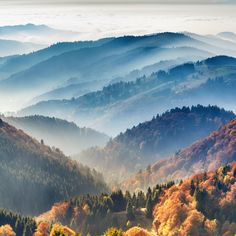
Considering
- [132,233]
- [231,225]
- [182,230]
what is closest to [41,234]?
[132,233]

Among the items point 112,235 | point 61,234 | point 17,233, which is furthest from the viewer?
point 17,233

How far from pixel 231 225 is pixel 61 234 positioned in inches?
3092

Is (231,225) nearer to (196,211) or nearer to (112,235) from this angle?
(196,211)

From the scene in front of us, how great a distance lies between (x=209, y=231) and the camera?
186500 mm

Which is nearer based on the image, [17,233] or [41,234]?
[41,234]

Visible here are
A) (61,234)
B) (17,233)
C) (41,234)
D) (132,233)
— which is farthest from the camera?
(17,233)

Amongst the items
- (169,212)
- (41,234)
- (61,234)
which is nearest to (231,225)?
(169,212)

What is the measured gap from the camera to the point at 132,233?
163 metres

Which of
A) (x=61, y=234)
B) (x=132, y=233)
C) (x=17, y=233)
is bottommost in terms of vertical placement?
(x=17, y=233)

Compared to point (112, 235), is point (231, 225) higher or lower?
lower

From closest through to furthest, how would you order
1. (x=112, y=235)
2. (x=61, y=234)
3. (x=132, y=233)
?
(x=112, y=235), (x=61, y=234), (x=132, y=233)

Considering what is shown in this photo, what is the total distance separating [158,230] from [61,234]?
230 feet

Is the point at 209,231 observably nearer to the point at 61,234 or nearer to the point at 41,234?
the point at 41,234

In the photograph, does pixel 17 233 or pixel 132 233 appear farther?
pixel 17 233
